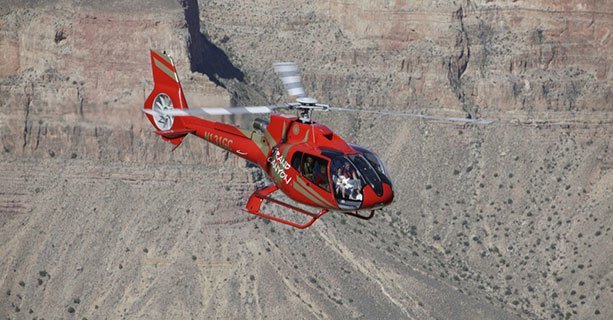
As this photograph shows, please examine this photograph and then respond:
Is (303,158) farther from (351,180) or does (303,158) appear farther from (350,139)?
(350,139)

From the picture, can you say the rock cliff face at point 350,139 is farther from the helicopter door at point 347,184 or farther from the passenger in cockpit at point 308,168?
the helicopter door at point 347,184

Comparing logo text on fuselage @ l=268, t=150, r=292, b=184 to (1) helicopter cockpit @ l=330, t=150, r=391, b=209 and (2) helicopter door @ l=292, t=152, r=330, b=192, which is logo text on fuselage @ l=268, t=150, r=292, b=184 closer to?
(2) helicopter door @ l=292, t=152, r=330, b=192

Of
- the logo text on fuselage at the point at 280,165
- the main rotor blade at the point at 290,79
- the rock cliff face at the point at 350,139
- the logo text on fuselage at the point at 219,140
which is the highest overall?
the main rotor blade at the point at 290,79

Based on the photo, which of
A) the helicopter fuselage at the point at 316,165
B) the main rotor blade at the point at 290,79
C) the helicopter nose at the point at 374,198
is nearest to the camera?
the helicopter nose at the point at 374,198

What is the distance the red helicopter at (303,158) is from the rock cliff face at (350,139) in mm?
33984

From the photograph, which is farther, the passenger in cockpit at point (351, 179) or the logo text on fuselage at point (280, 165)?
the logo text on fuselage at point (280, 165)

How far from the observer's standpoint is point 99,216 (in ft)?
397

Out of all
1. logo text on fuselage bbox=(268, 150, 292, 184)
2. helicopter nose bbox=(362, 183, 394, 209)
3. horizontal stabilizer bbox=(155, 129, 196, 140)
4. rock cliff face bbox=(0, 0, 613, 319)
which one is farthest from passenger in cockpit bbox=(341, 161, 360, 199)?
rock cliff face bbox=(0, 0, 613, 319)

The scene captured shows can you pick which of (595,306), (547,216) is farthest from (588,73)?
(595,306)

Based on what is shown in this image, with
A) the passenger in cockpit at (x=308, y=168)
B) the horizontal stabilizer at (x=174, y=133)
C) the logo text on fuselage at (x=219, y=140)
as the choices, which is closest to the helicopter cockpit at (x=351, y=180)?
the passenger in cockpit at (x=308, y=168)

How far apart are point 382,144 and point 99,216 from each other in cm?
2826

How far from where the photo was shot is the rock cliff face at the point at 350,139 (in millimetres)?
117438

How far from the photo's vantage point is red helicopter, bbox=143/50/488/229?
74.2m

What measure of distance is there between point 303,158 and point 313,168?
724mm
